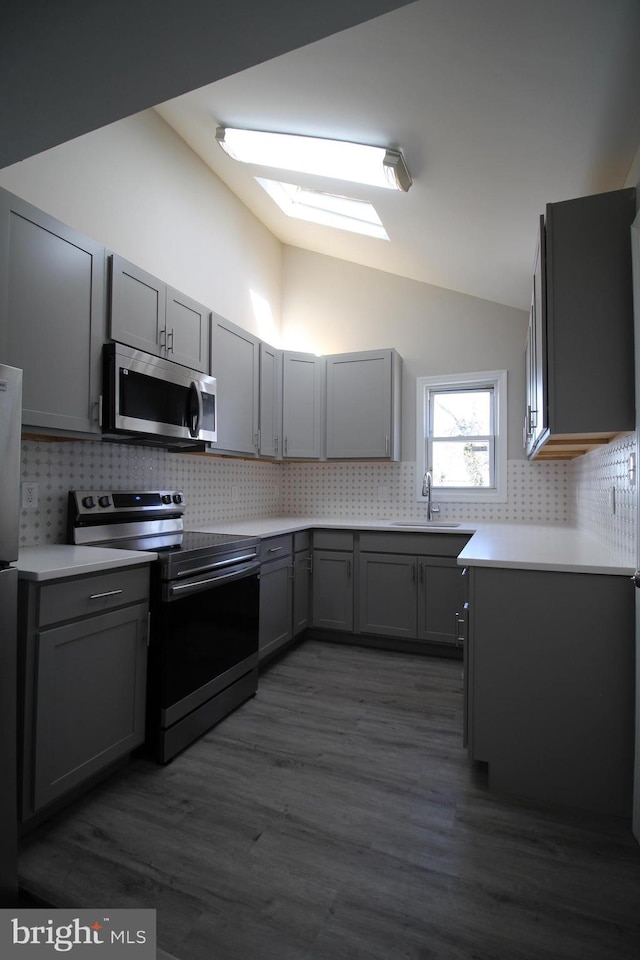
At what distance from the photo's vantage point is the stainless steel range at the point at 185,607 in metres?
2.02

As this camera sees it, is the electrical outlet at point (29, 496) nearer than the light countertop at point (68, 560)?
No

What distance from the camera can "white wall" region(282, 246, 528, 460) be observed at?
3746 millimetres

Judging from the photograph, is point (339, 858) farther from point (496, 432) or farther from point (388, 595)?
point (496, 432)

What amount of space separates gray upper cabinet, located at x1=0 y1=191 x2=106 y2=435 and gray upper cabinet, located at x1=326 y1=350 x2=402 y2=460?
213 cm

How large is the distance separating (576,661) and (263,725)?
1.50 metres

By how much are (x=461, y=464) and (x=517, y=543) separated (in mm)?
1594

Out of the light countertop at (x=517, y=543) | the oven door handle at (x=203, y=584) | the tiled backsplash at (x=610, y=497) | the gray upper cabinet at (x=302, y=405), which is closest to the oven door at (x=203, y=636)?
the oven door handle at (x=203, y=584)

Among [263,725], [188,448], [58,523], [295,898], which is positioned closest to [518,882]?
[295,898]

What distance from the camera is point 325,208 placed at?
3.38m

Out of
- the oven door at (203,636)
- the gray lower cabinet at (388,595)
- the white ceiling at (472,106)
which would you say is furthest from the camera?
the gray lower cabinet at (388,595)

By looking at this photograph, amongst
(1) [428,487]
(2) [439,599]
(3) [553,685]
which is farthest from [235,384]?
(3) [553,685]

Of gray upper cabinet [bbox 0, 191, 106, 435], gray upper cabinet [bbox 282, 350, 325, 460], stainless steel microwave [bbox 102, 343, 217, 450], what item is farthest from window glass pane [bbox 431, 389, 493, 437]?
gray upper cabinet [bbox 0, 191, 106, 435]

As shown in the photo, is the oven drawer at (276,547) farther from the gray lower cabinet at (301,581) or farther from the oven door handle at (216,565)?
the oven door handle at (216,565)

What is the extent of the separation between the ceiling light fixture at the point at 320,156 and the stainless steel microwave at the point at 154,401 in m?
1.35
